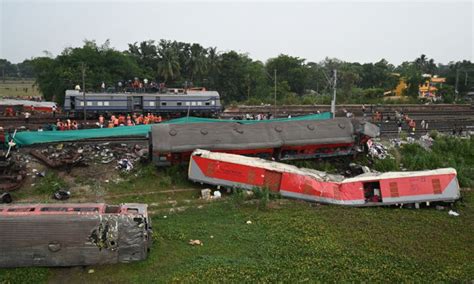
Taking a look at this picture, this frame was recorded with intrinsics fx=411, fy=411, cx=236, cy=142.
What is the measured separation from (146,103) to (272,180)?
1987cm

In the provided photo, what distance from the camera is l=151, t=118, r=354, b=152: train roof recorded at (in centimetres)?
2023

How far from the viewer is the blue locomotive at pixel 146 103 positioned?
3319 cm

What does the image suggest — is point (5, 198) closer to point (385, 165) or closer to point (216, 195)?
point (216, 195)

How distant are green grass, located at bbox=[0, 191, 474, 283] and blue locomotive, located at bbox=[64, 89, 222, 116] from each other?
19.9 m

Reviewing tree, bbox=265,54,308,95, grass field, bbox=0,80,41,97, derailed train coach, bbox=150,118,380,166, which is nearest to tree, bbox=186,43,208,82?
tree, bbox=265,54,308,95

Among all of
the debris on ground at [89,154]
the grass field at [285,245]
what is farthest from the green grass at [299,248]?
the debris on ground at [89,154]

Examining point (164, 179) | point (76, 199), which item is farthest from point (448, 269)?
point (76, 199)

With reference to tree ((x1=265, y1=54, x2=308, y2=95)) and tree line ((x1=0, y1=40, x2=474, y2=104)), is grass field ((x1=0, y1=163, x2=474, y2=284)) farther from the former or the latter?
tree ((x1=265, y1=54, x2=308, y2=95))

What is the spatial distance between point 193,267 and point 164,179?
27.8 ft

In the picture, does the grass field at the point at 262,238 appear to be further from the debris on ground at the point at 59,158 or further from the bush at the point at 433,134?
the bush at the point at 433,134

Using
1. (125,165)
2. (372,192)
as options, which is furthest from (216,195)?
(372,192)

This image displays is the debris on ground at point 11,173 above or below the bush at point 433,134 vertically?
below

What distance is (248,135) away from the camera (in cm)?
2142

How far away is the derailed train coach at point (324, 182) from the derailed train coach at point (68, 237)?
6.78 meters
